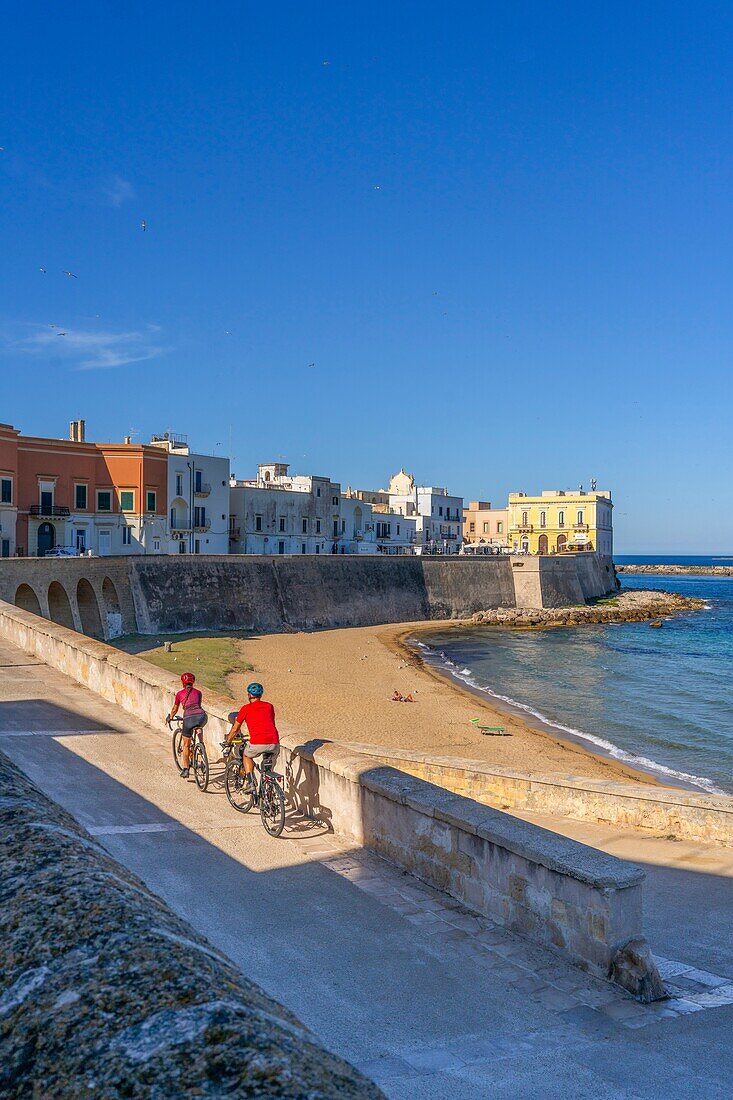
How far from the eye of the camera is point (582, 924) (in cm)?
524

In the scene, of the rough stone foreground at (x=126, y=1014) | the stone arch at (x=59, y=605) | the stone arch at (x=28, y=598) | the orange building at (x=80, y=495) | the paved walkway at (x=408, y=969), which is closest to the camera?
the rough stone foreground at (x=126, y=1014)

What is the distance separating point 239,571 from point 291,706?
20.2m

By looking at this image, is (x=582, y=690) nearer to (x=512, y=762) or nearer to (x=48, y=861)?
(x=512, y=762)

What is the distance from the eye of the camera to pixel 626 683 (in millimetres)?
34656

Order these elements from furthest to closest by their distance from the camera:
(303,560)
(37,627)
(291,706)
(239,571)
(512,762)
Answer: (303,560), (239,571), (291,706), (512,762), (37,627)

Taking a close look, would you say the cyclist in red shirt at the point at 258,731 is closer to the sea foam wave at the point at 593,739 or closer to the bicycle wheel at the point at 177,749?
the bicycle wheel at the point at 177,749

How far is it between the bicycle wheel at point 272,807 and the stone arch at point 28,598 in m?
27.9

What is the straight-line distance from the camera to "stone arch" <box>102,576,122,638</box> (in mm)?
38188

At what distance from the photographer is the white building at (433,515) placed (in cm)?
8338

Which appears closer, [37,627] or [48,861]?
[48,861]

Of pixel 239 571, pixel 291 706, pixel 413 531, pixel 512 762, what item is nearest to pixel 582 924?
pixel 512 762

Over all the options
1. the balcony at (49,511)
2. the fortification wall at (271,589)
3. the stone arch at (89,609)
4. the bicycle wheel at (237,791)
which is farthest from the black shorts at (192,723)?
the balcony at (49,511)

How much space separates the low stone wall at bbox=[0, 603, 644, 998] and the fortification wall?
86.2 ft

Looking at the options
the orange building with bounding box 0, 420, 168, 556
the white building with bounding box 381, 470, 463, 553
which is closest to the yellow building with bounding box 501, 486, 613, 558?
the white building with bounding box 381, 470, 463, 553
